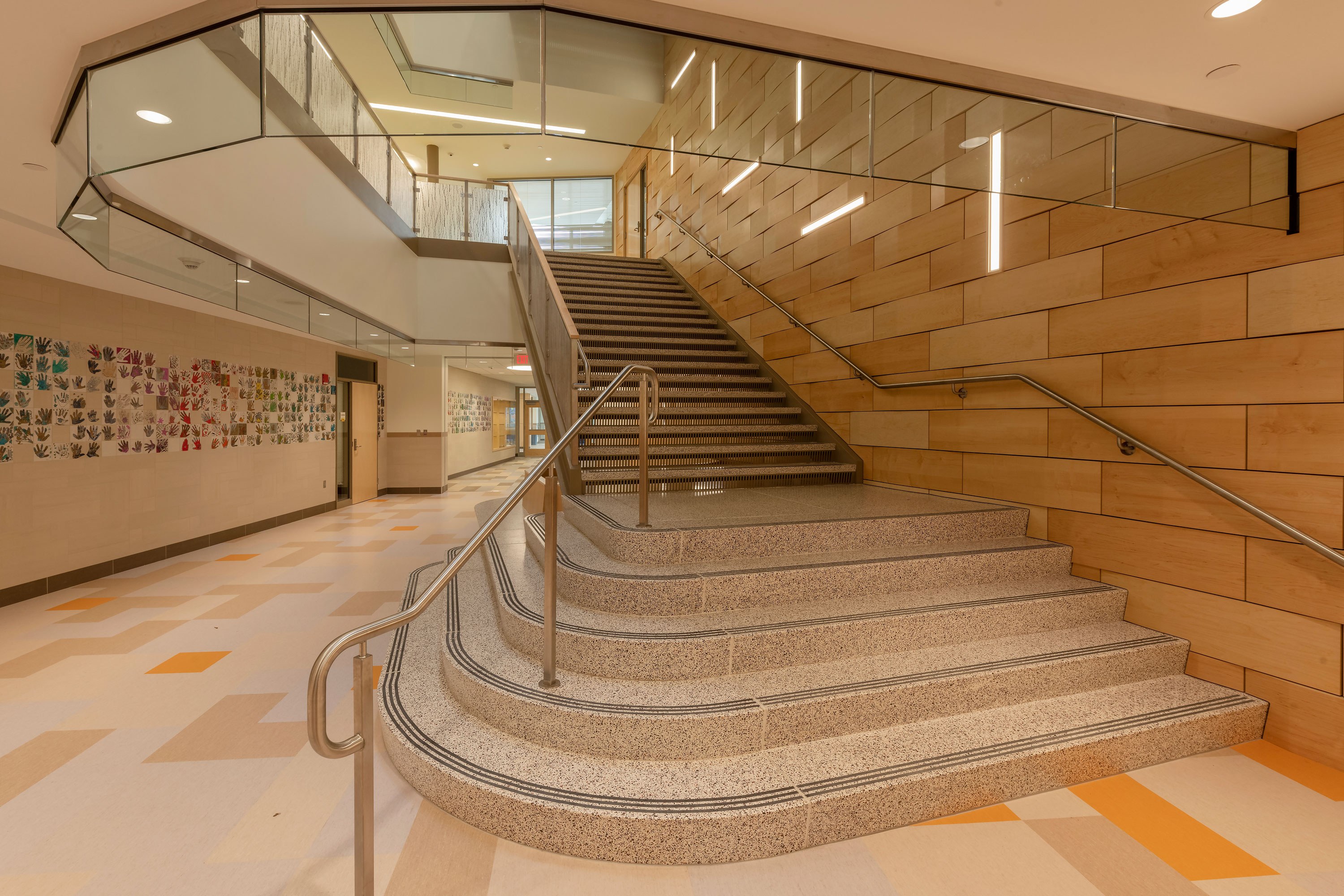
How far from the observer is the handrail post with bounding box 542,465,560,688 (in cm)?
220

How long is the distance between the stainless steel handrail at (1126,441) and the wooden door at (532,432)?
55.2 ft

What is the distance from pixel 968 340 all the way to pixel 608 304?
14.7 feet

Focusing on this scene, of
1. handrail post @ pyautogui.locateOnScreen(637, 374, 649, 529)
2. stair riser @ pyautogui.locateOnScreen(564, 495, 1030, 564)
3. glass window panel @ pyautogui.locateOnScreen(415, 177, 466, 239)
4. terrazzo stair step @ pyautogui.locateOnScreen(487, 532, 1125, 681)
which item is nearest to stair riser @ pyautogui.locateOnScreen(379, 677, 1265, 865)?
terrazzo stair step @ pyautogui.locateOnScreen(487, 532, 1125, 681)

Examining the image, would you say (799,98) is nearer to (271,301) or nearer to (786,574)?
(786,574)

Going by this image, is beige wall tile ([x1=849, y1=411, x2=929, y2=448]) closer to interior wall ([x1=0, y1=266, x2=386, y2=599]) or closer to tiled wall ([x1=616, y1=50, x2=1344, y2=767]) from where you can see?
tiled wall ([x1=616, y1=50, x2=1344, y2=767])

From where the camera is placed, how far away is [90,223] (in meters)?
3.08

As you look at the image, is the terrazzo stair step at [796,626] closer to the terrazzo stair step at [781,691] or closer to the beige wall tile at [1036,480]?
the terrazzo stair step at [781,691]

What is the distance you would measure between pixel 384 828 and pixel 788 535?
211cm

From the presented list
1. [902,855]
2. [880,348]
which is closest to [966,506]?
[880,348]

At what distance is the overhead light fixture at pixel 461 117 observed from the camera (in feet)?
6.17

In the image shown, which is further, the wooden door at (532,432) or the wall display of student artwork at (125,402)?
the wooden door at (532,432)

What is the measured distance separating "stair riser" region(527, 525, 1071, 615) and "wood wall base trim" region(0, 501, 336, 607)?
4.71m

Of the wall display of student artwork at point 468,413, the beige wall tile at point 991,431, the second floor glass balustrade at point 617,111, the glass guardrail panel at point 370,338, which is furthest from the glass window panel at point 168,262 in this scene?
the wall display of student artwork at point 468,413

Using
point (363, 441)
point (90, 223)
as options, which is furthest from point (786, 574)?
point (363, 441)
